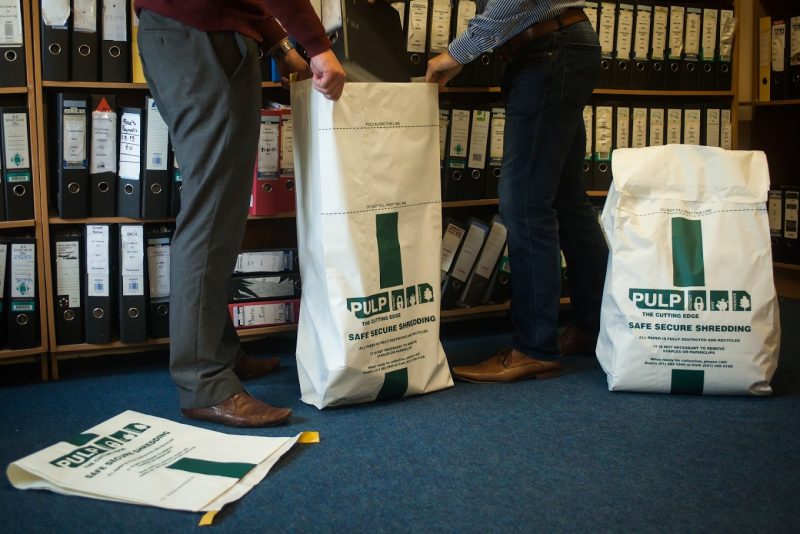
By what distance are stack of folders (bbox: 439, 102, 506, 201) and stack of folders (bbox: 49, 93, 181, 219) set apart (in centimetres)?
80

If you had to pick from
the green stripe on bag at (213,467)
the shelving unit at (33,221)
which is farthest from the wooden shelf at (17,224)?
the green stripe on bag at (213,467)

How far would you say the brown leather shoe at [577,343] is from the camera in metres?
2.12

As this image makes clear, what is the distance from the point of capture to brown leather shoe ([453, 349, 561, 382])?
1.87m

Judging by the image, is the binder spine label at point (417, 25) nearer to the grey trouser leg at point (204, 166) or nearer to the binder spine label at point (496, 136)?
the binder spine label at point (496, 136)

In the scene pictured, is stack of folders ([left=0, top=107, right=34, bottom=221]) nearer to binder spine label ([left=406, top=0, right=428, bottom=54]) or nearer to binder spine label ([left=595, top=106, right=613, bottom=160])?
binder spine label ([left=406, top=0, right=428, bottom=54])

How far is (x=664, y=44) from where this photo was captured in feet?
8.35

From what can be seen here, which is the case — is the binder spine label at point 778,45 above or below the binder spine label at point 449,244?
above

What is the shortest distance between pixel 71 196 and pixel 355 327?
0.87 metres

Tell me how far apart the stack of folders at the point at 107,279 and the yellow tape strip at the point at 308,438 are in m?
0.72

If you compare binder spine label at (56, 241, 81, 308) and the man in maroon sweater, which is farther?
binder spine label at (56, 241, 81, 308)

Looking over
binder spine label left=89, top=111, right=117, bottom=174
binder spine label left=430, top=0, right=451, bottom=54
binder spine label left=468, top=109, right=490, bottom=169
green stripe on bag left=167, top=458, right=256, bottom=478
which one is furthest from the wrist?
green stripe on bag left=167, top=458, right=256, bottom=478

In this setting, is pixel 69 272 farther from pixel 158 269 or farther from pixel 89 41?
pixel 89 41

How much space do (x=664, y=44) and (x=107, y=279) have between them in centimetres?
193

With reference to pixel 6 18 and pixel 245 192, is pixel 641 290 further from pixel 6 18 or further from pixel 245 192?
pixel 6 18
